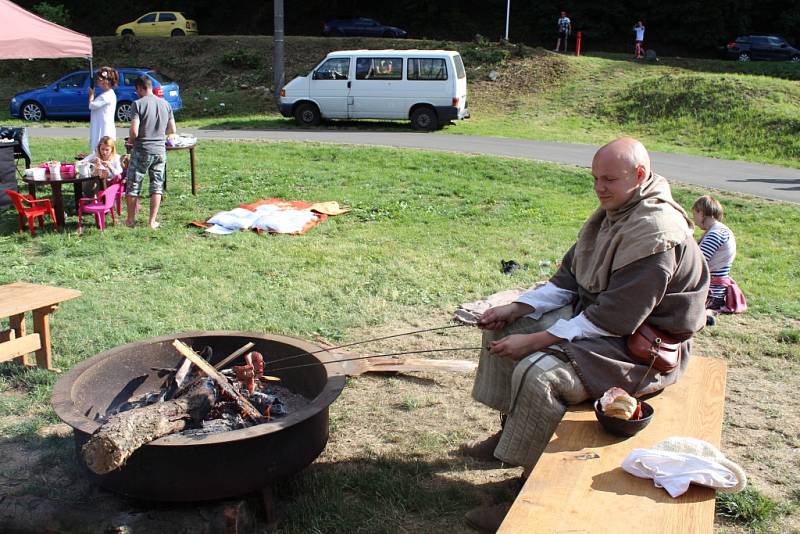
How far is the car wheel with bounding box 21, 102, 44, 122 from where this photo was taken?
19.5 metres

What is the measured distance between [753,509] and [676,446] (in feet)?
3.50

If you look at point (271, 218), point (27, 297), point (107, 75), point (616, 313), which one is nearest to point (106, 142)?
point (107, 75)

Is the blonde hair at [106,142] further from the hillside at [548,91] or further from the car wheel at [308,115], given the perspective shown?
the car wheel at [308,115]

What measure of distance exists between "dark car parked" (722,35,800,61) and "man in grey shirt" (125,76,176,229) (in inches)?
1239

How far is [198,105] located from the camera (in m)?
21.6

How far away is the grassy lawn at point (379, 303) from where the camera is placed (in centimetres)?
366

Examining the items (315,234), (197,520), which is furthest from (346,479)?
(315,234)

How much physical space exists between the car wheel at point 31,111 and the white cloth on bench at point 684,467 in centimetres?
2014

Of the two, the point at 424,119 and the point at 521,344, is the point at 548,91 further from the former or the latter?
the point at 521,344

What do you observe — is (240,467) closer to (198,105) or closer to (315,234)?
(315,234)

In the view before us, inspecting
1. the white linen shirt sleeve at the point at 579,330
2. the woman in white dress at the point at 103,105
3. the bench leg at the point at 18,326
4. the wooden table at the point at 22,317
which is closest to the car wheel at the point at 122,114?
the woman in white dress at the point at 103,105

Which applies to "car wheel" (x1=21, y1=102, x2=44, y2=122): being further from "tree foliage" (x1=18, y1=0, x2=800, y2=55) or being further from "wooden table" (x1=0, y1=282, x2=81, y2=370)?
"tree foliage" (x1=18, y1=0, x2=800, y2=55)

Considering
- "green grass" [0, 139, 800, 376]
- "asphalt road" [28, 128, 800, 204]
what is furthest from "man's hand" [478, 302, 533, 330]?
"asphalt road" [28, 128, 800, 204]

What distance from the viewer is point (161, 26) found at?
32375 mm
